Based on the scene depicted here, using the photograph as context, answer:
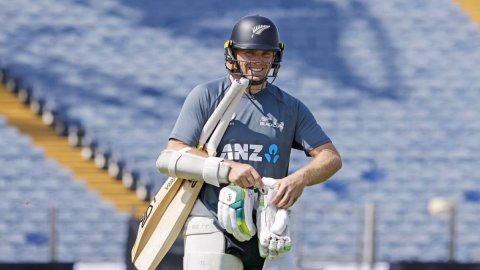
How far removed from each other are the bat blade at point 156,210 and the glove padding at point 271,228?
0.44 m

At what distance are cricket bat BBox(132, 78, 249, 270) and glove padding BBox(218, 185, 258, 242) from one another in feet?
0.79

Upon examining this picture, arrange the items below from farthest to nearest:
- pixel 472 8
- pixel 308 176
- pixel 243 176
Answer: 1. pixel 472 8
2. pixel 308 176
3. pixel 243 176

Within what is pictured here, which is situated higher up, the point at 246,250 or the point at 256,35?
the point at 256,35

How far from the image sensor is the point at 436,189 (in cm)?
1559

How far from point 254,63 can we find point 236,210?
0.69 meters

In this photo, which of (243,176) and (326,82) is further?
(326,82)

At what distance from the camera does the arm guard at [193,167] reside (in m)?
4.85

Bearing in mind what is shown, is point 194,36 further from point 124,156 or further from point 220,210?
point 220,210

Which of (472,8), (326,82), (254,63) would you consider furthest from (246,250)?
(472,8)

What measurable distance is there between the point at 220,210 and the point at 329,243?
9.47 meters

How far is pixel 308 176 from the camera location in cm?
503

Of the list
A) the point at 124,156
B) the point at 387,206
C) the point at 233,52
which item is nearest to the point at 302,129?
the point at 233,52

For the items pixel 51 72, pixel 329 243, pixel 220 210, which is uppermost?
pixel 220 210

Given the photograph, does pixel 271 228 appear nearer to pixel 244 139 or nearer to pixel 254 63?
pixel 244 139
